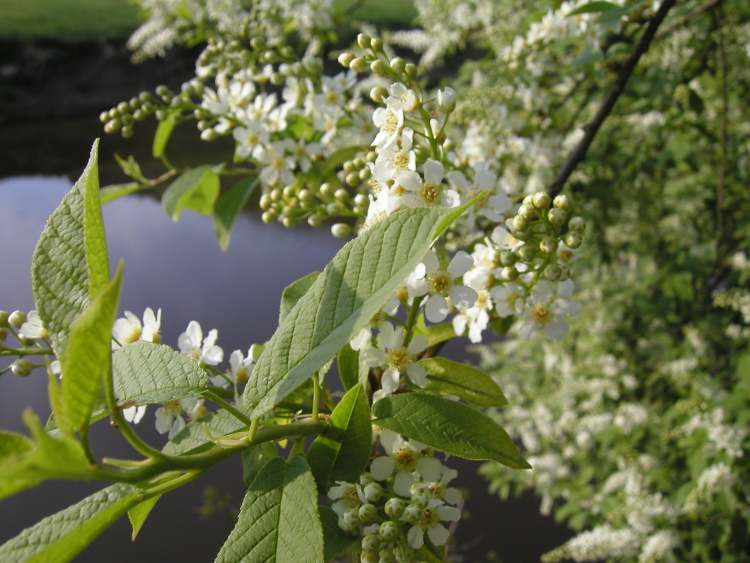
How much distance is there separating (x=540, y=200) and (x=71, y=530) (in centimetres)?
54

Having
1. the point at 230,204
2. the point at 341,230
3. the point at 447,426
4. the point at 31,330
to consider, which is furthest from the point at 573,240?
the point at 230,204

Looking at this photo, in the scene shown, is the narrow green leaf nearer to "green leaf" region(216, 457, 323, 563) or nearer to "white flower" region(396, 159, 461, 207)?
"white flower" region(396, 159, 461, 207)

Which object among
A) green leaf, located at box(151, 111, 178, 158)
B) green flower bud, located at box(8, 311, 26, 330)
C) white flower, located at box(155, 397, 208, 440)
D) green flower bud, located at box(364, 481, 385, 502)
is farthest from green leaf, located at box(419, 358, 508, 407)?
green leaf, located at box(151, 111, 178, 158)

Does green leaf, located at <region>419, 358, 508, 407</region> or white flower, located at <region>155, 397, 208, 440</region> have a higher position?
green leaf, located at <region>419, 358, 508, 407</region>

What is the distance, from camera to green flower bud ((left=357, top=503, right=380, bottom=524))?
2.08 feet

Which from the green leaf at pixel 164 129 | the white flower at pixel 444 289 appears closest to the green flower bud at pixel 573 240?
the white flower at pixel 444 289

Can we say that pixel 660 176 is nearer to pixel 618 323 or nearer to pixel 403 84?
pixel 618 323

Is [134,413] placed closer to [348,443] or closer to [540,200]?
[348,443]

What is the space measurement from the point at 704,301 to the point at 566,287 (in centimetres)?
193

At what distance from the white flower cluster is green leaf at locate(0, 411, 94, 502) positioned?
0.91 ft

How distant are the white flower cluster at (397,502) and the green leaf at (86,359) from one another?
0.93 feet

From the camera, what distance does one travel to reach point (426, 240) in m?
0.56

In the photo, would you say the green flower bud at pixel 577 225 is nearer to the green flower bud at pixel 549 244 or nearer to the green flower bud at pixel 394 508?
the green flower bud at pixel 549 244

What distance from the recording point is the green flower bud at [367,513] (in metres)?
0.63
